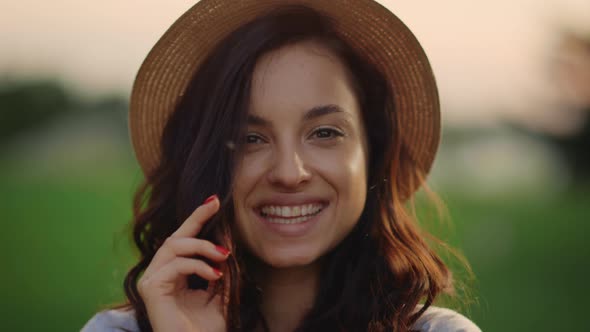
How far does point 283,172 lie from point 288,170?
0.02m

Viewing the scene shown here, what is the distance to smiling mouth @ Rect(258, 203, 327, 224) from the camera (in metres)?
2.63

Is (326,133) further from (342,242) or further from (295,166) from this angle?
(342,242)

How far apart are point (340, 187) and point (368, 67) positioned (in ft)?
2.16

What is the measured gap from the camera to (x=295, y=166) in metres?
2.54

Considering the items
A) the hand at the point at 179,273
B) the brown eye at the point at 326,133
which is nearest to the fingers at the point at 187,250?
the hand at the point at 179,273

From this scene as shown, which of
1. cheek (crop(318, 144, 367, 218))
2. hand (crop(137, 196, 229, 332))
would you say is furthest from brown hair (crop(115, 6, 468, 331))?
cheek (crop(318, 144, 367, 218))

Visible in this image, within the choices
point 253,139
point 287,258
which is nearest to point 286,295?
point 287,258

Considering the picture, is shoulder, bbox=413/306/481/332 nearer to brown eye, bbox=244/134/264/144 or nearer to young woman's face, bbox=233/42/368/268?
young woman's face, bbox=233/42/368/268

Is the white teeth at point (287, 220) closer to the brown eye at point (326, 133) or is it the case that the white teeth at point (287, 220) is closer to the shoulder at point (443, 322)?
the brown eye at point (326, 133)

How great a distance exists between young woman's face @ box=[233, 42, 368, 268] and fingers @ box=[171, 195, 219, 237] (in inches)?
5.9

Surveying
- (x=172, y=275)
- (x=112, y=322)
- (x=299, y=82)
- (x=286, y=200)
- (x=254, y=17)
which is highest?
(x=254, y=17)

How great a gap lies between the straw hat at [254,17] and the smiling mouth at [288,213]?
0.71m

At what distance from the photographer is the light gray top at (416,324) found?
2680mm

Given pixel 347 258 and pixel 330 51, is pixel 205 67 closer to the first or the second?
pixel 330 51
